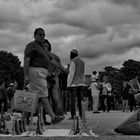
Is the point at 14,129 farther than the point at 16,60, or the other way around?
the point at 16,60

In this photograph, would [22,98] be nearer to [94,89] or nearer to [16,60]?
[94,89]

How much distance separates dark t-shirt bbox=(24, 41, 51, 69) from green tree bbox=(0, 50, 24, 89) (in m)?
68.9

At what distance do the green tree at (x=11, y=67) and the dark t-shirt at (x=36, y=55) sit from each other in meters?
68.9

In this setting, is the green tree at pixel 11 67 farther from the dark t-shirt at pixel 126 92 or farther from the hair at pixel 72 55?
the hair at pixel 72 55

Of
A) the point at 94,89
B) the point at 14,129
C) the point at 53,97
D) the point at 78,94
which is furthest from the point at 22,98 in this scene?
the point at 94,89

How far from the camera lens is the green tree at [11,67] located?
77.0m

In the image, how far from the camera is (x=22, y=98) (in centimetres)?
659

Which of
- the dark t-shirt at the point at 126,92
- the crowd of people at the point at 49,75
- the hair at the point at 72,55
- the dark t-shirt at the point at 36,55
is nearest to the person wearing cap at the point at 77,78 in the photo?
the crowd of people at the point at 49,75

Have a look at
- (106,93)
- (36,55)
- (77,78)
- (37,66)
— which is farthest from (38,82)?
(106,93)

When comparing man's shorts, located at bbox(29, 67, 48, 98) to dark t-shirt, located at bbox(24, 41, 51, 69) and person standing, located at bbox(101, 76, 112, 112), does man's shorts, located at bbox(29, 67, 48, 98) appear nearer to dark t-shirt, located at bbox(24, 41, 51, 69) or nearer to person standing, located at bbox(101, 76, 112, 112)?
dark t-shirt, located at bbox(24, 41, 51, 69)

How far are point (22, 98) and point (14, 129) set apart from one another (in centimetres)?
65

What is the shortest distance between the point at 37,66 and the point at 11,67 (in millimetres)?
71379

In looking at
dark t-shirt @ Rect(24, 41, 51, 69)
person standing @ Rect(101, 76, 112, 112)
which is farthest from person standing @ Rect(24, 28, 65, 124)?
person standing @ Rect(101, 76, 112, 112)

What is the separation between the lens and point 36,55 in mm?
7340
